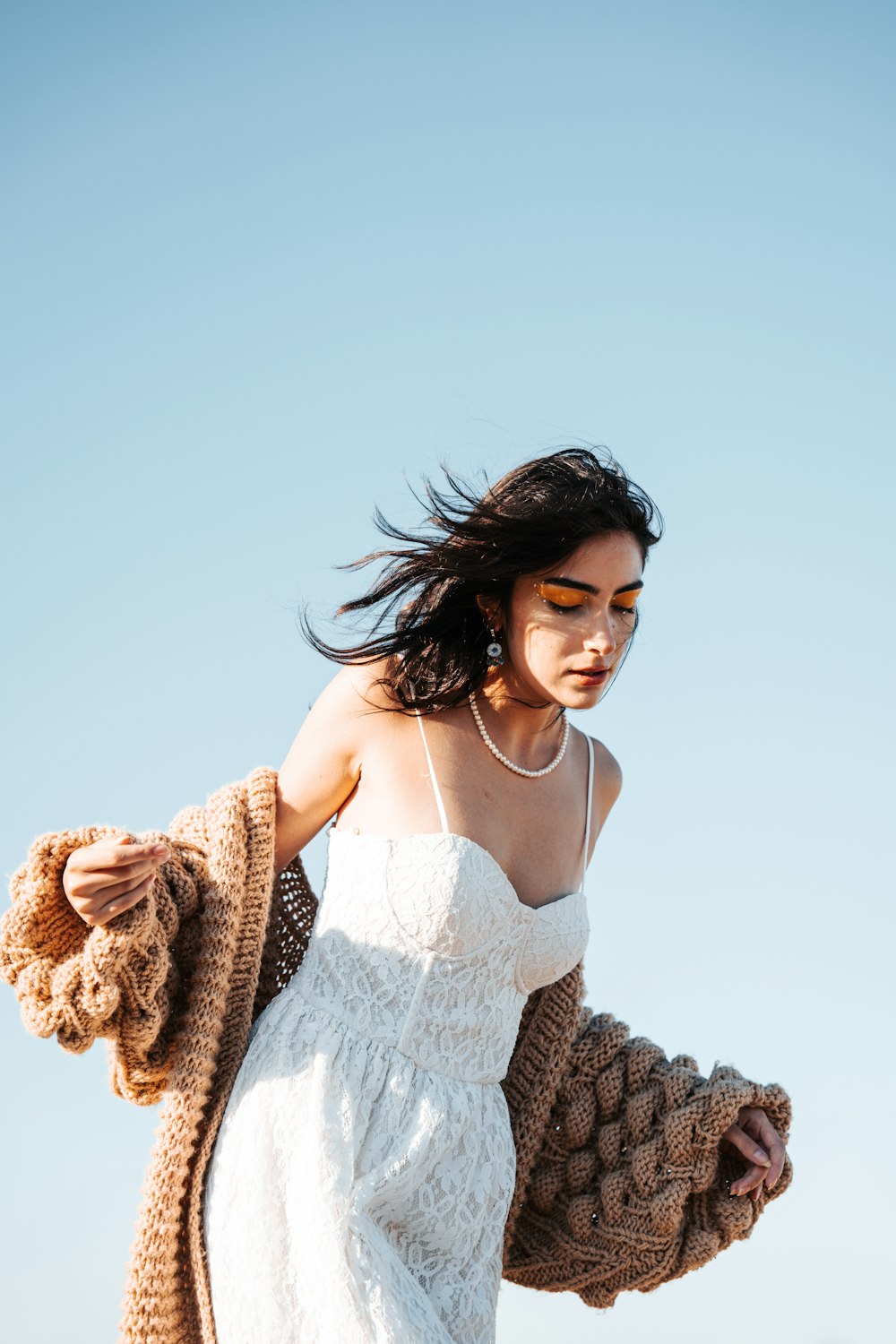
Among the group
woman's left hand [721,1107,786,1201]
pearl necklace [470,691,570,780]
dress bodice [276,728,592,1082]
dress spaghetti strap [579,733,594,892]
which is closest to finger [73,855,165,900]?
dress bodice [276,728,592,1082]

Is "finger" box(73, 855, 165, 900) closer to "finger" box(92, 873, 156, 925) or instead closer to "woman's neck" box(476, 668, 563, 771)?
"finger" box(92, 873, 156, 925)

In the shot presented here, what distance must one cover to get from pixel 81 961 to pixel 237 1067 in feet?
1.55

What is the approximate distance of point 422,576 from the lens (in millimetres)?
3162

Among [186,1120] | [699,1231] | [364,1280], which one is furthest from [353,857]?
[699,1231]

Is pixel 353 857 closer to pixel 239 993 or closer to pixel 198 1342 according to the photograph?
pixel 239 993

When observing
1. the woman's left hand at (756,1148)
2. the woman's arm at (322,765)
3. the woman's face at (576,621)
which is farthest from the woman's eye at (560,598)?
the woman's left hand at (756,1148)

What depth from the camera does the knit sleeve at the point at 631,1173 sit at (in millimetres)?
3193

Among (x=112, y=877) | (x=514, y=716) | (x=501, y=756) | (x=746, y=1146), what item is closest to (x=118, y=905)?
(x=112, y=877)

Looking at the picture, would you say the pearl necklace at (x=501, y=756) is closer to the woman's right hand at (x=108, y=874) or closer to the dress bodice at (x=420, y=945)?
the dress bodice at (x=420, y=945)

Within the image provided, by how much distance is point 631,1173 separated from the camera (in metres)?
3.26

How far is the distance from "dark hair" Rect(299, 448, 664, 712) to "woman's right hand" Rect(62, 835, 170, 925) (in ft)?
2.36

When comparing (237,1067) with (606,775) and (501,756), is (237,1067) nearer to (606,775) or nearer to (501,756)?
(501,756)

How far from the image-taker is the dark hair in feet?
10.1

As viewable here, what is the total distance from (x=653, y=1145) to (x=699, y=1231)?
0.22m
